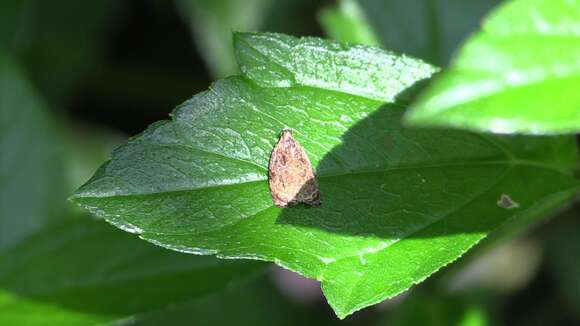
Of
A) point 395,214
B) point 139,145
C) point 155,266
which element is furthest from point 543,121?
point 155,266

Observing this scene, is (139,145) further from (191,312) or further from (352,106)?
(191,312)

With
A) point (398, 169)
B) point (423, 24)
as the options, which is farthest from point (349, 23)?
point (398, 169)

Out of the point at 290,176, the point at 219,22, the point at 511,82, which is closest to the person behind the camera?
the point at 511,82

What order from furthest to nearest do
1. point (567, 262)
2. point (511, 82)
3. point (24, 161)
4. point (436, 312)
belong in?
point (567, 262), point (24, 161), point (436, 312), point (511, 82)

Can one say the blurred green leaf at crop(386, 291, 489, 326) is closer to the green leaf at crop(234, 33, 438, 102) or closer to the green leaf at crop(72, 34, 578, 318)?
the green leaf at crop(72, 34, 578, 318)

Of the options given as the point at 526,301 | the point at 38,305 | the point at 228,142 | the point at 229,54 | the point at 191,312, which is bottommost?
the point at 526,301

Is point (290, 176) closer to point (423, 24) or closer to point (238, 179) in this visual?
point (238, 179)
